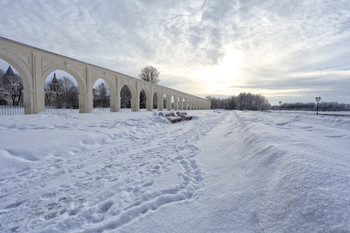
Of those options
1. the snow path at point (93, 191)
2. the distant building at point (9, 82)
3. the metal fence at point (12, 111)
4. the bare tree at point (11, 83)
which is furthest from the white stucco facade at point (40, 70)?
the distant building at point (9, 82)

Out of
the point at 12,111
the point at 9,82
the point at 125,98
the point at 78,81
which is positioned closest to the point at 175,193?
the point at 78,81

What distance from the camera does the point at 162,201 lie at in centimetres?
228

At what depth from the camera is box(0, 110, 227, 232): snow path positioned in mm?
1913

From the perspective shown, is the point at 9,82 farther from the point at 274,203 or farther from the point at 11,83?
the point at 274,203

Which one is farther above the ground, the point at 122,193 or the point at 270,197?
the point at 270,197

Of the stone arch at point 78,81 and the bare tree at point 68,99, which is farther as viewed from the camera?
the bare tree at point 68,99

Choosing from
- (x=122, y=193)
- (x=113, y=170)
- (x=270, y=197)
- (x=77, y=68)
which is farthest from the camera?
(x=77, y=68)

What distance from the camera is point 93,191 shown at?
2.57m

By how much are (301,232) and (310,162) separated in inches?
48.1

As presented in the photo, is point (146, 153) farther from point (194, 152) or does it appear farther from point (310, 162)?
point (310, 162)

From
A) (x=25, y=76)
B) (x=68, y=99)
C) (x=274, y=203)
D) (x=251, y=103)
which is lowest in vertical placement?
(x=274, y=203)

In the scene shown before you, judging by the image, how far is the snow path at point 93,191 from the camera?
191 centimetres

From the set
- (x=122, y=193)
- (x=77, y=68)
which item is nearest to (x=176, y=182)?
(x=122, y=193)

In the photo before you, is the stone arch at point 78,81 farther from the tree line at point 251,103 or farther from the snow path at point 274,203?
the tree line at point 251,103
